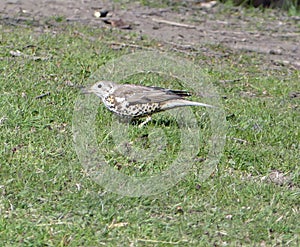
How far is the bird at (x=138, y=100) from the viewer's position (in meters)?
6.95

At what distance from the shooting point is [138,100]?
22.8ft

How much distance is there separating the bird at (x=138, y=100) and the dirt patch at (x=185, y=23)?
12.5ft

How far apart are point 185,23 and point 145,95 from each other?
17.9 feet

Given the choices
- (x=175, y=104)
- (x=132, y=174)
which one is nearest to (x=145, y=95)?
(x=175, y=104)

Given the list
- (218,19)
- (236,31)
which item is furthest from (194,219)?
(218,19)

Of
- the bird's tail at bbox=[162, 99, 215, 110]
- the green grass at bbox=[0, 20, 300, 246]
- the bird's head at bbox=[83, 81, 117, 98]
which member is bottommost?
the green grass at bbox=[0, 20, 300, 246]

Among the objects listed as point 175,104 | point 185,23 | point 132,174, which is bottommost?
point 185,23

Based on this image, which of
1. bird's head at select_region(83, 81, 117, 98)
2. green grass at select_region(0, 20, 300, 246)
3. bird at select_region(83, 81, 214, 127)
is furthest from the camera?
bird's head at select_region(83, 81, 117, 98)

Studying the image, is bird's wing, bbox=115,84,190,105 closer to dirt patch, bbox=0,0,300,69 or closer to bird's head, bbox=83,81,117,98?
bird's head, bbox=83,81,117,98

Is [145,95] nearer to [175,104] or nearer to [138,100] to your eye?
[138,100]

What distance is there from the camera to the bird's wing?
695 centimetres

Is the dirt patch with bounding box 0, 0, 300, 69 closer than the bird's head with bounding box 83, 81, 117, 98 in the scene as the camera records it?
No

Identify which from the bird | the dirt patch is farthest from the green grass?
the dirt patch

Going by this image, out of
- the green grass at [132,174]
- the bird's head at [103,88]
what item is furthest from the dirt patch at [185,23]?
the bird's head at [103,88]
